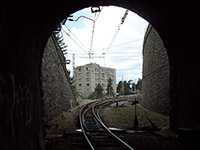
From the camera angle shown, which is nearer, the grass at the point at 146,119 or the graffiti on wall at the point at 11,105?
the graffiti on wall at the point at 11,105

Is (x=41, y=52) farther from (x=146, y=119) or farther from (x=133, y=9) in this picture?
(x=146, y=119)

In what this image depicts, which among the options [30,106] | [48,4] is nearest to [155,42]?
[48,4]

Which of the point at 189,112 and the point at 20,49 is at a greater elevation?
the point at 20,49

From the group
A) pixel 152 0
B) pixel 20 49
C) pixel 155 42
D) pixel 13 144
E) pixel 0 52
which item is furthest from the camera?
pixel 155 42

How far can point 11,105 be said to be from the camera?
343 centimetres

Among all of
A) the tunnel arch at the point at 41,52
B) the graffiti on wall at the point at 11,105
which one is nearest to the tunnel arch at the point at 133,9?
the tunnel arch at the point at 41,52

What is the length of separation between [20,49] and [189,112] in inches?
222

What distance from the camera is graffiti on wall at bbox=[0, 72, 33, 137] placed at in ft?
9.87

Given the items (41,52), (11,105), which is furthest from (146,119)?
(11,105)

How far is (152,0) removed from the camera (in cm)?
648

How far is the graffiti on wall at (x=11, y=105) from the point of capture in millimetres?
3009

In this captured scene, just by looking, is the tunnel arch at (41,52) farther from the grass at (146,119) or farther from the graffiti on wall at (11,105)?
the grass at (146,119)

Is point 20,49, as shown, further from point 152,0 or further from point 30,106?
point 152,0

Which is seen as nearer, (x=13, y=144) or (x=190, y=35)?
(x=13, y=144)
